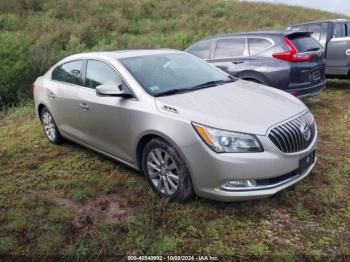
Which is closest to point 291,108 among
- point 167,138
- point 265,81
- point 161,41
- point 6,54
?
point 167,138

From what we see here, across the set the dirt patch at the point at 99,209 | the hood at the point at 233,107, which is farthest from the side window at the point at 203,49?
the dirt patch at the point at 99,209

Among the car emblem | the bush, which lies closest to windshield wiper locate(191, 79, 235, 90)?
the car emblem

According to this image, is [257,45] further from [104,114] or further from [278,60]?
[104,114]

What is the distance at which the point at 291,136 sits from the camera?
10.8ft

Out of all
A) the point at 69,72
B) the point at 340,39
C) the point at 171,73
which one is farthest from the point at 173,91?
the point at 340,39

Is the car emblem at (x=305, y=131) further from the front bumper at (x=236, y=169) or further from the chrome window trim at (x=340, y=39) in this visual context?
the chrome window trim at (x=340, y=39)

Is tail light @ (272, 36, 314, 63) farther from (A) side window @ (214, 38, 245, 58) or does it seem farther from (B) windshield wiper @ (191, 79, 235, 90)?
(B) windshield wiper @ (191, 79, 235, 90)

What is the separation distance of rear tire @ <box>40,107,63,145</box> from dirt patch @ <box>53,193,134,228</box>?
69.7 inches

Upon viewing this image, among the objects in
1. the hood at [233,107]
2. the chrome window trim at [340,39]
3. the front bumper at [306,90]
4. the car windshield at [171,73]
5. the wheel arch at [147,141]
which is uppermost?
the car windshield at [171,73]

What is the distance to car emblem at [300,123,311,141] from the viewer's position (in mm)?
3453

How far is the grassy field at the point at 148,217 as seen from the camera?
3049mm

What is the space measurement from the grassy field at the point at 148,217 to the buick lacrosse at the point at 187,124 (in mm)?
283

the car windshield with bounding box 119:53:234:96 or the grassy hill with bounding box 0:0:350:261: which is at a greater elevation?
the car windshield with bounding box 119:53:234:96

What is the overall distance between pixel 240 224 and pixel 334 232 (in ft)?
2.69
